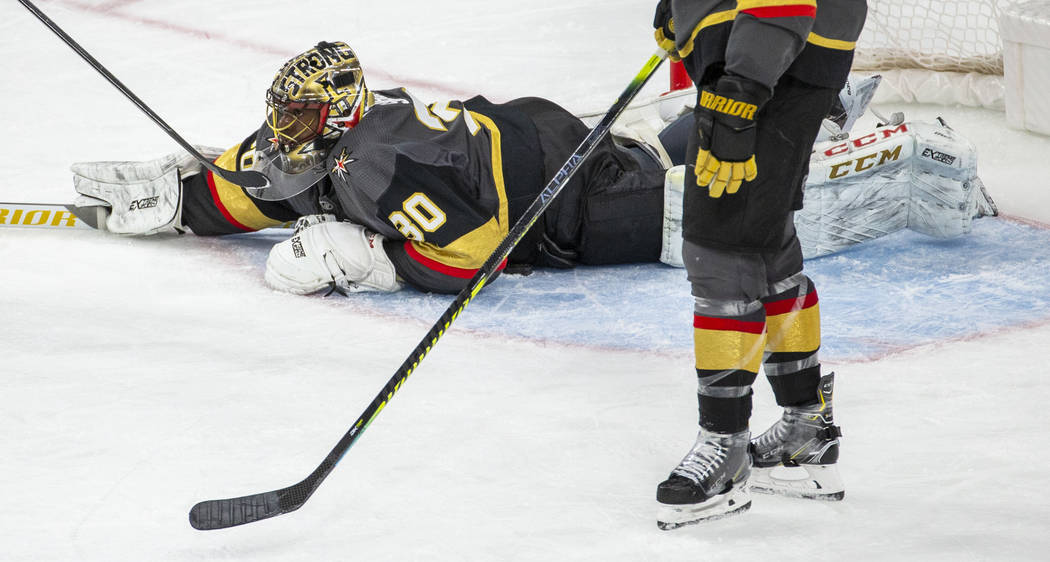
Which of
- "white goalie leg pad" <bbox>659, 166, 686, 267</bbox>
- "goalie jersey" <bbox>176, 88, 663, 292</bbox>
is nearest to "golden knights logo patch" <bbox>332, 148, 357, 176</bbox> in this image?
"goalie jersey" <bbox>176, 88, 663, 292</bbox>

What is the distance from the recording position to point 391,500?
1830mm

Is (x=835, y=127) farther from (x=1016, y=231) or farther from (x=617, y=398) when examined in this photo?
(x=617, y=398)

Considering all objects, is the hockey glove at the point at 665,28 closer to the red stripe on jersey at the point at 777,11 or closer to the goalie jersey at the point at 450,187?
the red stripe on jersey at the point at 777,11

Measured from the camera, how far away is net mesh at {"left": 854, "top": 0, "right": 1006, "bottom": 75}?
4.12 m

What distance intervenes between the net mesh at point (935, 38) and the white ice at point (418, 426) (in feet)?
2.68

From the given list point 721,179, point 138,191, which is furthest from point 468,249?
point 721,179

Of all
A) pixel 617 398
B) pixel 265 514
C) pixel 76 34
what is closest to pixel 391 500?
pixel 265 514

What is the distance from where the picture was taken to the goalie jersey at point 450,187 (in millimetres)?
2602

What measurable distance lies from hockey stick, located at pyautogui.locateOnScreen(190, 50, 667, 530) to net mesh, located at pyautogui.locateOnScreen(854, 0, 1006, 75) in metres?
2.55

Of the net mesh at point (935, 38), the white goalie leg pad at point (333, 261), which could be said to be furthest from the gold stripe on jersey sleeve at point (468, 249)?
the net mesh at point (935, 38)

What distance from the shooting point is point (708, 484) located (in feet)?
5.71

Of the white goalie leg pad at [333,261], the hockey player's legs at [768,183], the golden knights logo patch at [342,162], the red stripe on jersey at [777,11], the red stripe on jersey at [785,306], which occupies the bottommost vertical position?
the white goalie leg pad at [333,261]

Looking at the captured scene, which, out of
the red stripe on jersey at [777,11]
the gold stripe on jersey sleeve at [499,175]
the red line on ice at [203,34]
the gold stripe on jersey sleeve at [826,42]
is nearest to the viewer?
the red stripe on jersey at [777,11]

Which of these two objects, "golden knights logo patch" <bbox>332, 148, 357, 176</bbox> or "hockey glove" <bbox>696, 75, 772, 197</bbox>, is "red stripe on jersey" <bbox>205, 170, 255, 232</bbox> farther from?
"hockey glove" <bbox>696, 75, 772, 197</bbox>
